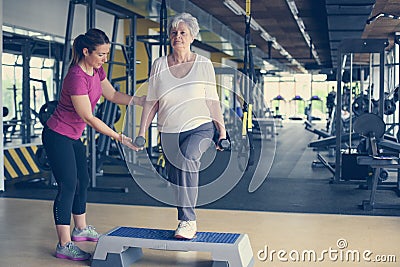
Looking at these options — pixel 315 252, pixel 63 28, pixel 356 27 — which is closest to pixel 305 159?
pixel 356 27

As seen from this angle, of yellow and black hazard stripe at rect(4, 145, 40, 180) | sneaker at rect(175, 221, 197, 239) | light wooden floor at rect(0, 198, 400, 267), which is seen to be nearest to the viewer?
sneaker at rect(175, 221, 197, 239)

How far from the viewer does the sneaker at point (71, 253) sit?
10.3ft

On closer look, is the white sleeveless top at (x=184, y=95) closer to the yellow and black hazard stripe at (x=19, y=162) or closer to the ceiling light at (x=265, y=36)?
the yellow and black hazard stripe at (x=19, y=162)

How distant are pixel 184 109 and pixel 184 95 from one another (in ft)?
0.23

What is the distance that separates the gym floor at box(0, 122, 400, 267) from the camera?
3240mm

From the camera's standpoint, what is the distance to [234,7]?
8203mm

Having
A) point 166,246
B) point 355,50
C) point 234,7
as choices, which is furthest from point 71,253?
point 234,7

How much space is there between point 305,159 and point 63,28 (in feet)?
13.1

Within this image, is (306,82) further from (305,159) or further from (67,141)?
(67,141)

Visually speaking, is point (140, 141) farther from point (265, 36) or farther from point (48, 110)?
point (265, 36)

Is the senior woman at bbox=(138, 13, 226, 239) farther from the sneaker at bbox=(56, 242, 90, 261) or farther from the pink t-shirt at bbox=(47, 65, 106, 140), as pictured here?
the sneaker at bbox=(56, 242, 90, 261)

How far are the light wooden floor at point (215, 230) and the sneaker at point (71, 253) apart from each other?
0.04m

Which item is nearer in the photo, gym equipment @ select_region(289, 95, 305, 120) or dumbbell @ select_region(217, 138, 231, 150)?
dumbbell @ select_region(217, 138, 231, 150)

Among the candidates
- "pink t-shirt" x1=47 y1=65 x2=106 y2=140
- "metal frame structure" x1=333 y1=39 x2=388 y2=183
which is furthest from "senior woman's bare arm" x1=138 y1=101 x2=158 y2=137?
"metal frame structure" x1=333 y1=39 x2=388 y2=183
